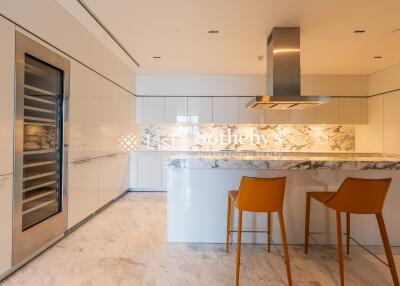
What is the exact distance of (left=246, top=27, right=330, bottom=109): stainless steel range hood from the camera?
3.05m

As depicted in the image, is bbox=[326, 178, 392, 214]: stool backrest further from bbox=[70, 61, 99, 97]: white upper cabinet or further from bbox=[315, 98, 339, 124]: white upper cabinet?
bbox=[315, 98, 339, 124]: white upper cabinet

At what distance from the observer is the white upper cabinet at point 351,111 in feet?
17.2

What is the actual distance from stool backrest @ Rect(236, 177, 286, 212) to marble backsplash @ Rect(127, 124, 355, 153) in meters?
3.37

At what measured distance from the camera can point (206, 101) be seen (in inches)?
210

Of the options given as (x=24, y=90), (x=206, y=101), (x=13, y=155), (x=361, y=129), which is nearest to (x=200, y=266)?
(x=13, y=155)

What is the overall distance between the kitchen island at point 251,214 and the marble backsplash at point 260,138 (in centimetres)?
267

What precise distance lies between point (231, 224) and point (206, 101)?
304 cm

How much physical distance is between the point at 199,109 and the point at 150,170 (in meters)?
1.54

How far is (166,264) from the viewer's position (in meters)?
2.38

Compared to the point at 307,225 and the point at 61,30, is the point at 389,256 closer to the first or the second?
the point at 307,225

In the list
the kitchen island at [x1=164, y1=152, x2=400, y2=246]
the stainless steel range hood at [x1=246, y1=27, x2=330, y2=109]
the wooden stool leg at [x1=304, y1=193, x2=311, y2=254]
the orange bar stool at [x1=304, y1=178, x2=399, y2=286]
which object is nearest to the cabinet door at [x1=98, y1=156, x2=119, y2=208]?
the kitchen island at [x1=164, y1=152, x2=400, y2=246]

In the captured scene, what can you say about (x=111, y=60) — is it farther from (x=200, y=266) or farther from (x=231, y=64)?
(x=200, y=266)

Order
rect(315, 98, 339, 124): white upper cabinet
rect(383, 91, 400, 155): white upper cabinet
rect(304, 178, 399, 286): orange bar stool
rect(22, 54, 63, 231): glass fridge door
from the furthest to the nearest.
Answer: rect(315, 98, 339, 124): white upper cabinet, rect(383, 91, 400, 155): white upper cabinet, rect(22, 54, 63, 231): glass fridge door, rect(304, 178, 399, 286): orange bar stool

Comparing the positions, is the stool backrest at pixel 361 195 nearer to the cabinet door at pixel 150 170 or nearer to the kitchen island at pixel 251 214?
the kitchen island at pixel 251 214
